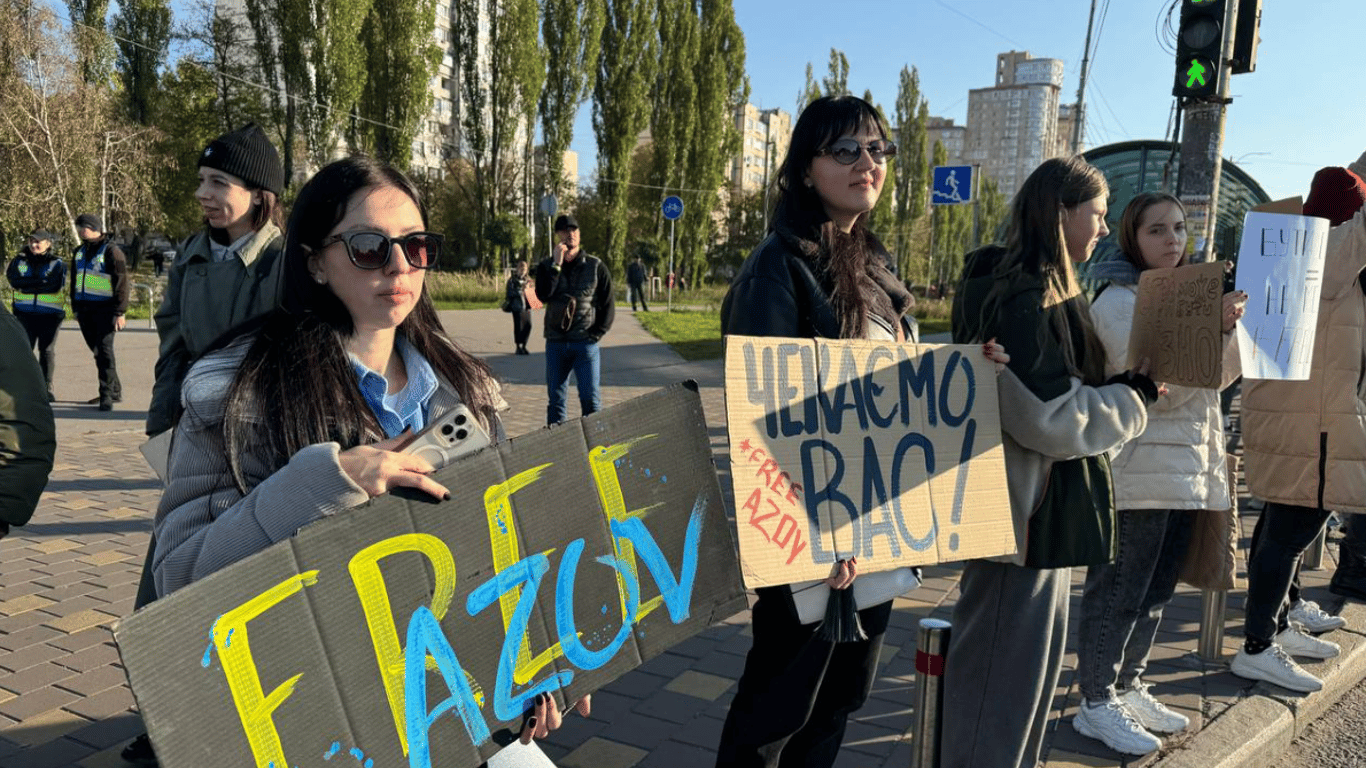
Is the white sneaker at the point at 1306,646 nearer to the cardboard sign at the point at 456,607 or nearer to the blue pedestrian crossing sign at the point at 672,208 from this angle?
the cardboard sign at the point at 456,607

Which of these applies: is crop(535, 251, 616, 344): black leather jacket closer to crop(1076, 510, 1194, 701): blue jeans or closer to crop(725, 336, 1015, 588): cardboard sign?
crop(1076, 510, 1194, 701): blue jeans

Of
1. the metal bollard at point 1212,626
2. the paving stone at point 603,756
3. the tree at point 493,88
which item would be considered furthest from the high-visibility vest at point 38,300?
the tree at point 493,88

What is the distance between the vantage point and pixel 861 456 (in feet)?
7.41

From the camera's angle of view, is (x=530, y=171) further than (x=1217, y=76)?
Yes

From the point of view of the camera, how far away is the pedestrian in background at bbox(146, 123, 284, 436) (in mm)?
2955

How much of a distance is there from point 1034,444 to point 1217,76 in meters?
5.08

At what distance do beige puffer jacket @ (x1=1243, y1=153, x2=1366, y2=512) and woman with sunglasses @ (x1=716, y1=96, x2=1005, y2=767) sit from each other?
259 cm

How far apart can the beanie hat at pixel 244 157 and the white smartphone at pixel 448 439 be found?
177 centimetres

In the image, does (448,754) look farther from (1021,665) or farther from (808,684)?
(1021,665)

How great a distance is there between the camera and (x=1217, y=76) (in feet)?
20.7

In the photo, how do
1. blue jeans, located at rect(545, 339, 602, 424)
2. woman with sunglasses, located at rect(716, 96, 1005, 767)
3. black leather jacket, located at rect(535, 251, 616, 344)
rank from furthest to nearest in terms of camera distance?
blue jeans, located at rect(545, 339, 602, 424), black leather jacket, located at rect(535, 251, 616, 344), woman with sunglasses, located at rect(716, 96, 1005, 767)

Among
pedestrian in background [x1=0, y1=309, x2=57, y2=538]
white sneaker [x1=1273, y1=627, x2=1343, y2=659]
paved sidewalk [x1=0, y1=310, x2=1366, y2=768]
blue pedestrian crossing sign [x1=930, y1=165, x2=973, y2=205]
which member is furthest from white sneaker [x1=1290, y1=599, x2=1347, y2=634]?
blue pedestrian crossing sign [x1=930, y1=165, x2=973, y2=205]

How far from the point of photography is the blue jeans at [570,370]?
8234 millimetres

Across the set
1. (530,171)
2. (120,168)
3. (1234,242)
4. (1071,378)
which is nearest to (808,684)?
(1071,378)
